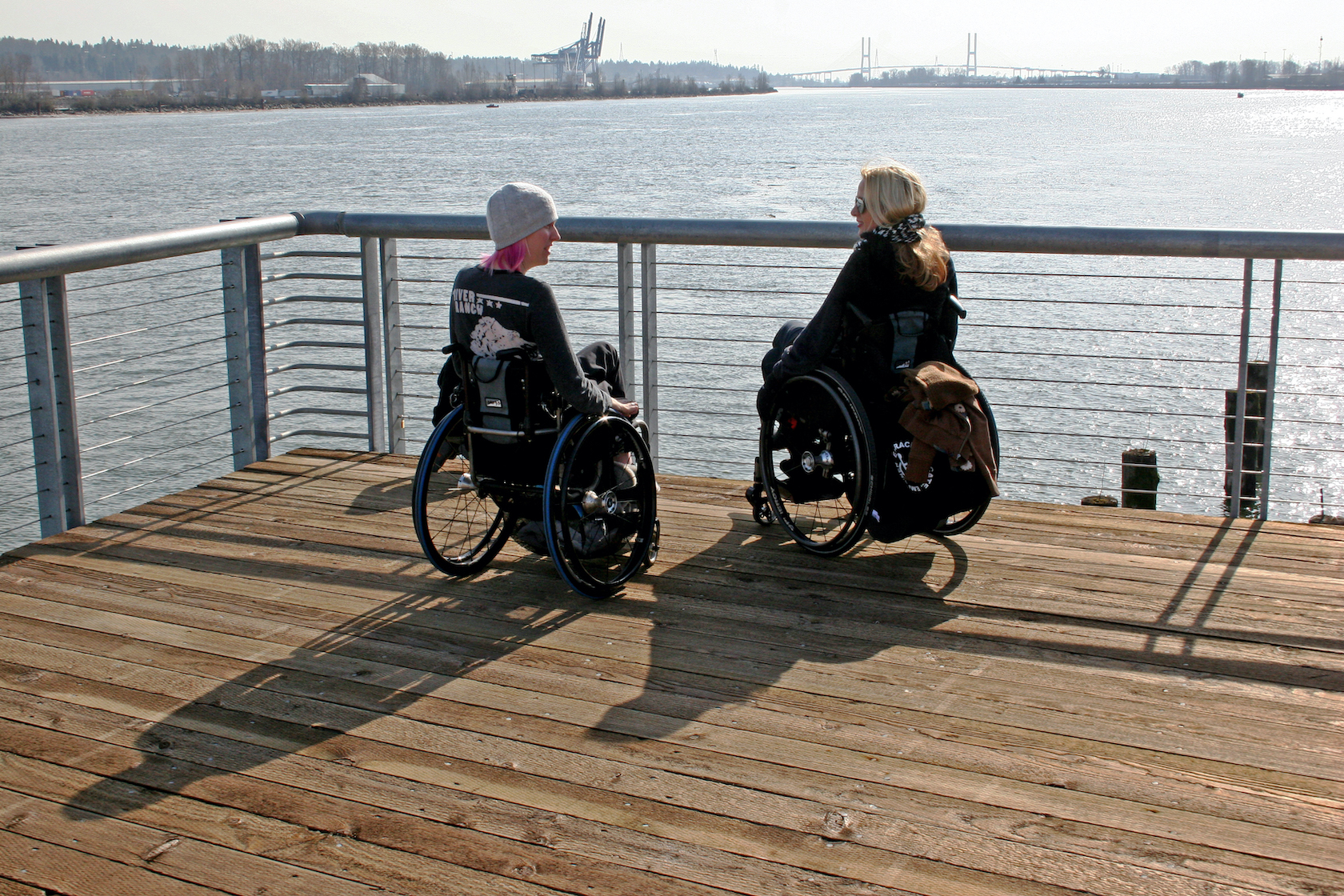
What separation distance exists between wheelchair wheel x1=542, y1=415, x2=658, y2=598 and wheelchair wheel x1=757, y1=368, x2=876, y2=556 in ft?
1.36

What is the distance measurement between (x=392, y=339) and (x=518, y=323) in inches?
73.4

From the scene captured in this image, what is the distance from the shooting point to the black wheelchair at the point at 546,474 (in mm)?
3164

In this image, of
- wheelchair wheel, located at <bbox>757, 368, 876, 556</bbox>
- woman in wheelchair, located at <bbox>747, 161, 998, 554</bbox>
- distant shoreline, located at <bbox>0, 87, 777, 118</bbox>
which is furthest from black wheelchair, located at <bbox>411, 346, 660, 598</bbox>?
distant shoreline, located at <bbox>0, 87, 777, 118</bbox>

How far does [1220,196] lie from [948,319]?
30.3 metres

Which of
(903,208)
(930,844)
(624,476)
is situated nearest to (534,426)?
(624,476)

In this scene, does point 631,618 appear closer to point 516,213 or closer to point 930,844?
point 516,213

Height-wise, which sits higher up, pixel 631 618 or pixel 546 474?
pixel 546 474

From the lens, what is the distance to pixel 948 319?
346 centimetres

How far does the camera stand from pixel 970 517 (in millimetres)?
3734

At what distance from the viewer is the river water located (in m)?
15.6

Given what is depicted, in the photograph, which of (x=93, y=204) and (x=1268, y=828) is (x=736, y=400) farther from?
(x=93, y=204)

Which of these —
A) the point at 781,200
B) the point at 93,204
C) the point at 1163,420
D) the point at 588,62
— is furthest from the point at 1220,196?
the point at 588,62

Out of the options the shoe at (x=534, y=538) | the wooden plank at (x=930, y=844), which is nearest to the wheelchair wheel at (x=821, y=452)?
the shoe at (x=534, y=538)

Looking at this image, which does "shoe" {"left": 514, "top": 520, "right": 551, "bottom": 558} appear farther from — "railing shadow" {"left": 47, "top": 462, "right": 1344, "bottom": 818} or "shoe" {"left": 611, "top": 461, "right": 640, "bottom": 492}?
"shoe" {"left": 611, "top": 461, "right": 640, "bottom": 492}
